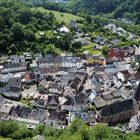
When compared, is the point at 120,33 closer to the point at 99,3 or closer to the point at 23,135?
the point at 99,3

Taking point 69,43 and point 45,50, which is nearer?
point 45,50

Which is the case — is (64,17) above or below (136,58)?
below

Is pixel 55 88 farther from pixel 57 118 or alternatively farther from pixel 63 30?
pixel 63 30

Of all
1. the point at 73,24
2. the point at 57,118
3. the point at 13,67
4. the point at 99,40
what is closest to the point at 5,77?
the point at 13,67

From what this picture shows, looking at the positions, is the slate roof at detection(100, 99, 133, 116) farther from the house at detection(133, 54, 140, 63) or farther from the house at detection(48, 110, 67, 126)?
the house at detection(133, 54, 140, 63)

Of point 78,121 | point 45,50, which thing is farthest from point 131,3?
point 78,121

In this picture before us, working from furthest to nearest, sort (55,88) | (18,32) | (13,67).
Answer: (18,32) < (13,67) < (55,88)
